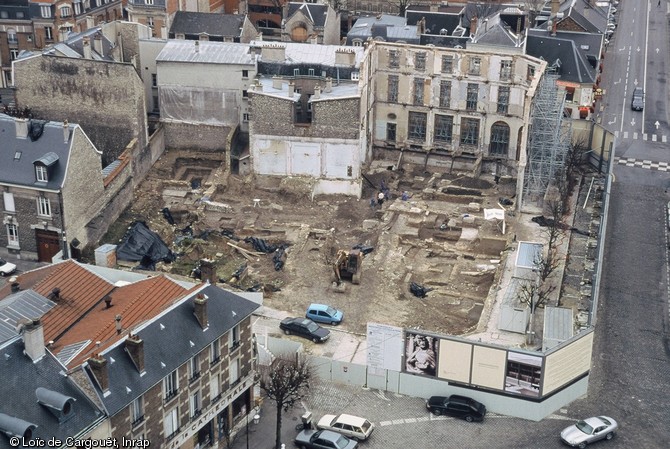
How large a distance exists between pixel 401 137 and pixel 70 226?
36.8 meters

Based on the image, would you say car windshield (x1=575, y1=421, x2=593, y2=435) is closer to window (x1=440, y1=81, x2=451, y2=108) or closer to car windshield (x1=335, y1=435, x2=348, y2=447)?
car windshield (x1=335, y1=435, x2=348, y2=447)

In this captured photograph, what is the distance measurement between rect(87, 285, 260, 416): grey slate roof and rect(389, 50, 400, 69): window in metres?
46.2

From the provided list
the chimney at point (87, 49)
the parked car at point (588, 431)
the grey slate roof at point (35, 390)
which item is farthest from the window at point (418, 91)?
the grey slate roof at point (35, 390)

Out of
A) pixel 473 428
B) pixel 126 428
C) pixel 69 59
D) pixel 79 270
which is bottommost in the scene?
pixel 473 428

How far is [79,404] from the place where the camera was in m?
50.4

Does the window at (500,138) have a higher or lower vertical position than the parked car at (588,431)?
higher

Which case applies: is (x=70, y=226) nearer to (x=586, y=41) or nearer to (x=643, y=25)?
(x=586, y=41)

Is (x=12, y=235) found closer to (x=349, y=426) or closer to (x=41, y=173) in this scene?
(x=41, y=173)

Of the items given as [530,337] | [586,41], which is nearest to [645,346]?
[530,337]

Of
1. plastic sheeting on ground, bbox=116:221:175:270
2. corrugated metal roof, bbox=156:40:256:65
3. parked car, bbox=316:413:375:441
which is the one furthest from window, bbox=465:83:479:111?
parked car, bbox=316:413:375:441

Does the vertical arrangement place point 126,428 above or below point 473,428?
above

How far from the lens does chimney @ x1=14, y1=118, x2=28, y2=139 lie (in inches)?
3184

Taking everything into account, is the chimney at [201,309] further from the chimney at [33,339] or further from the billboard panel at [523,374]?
the billboard panel at [523,374]

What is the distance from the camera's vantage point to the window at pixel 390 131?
103700mm
